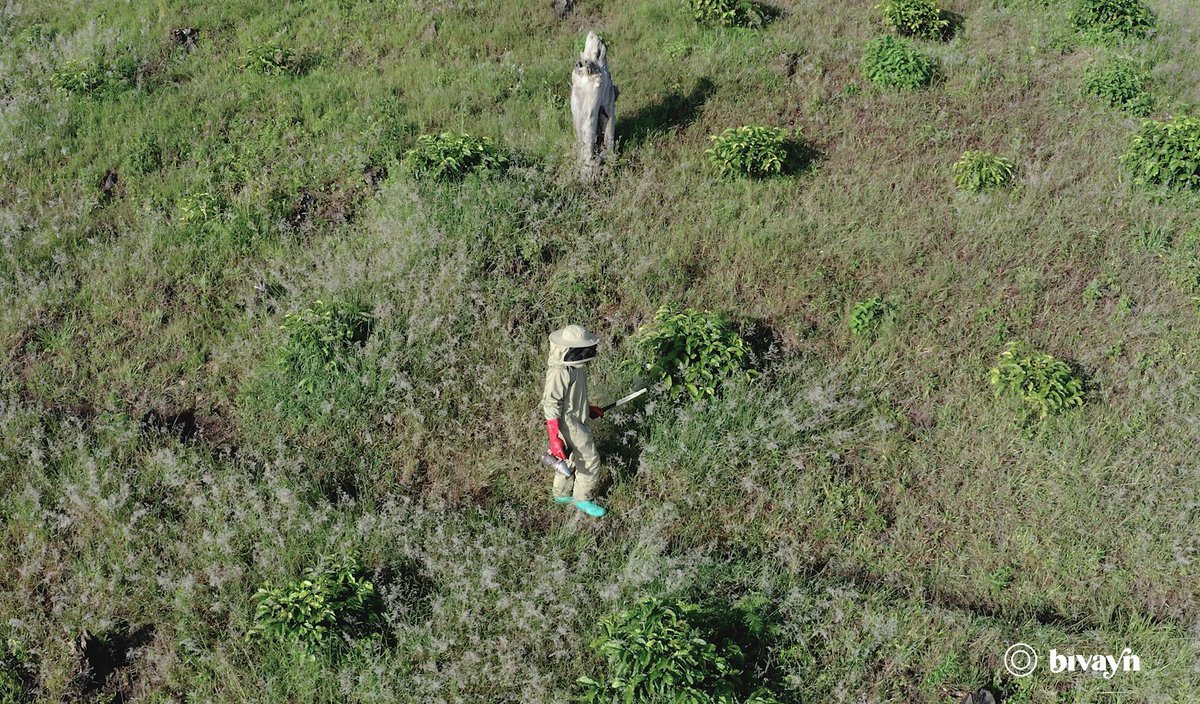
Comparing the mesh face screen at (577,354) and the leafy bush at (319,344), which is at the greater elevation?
the mesh face screen at (577,354)

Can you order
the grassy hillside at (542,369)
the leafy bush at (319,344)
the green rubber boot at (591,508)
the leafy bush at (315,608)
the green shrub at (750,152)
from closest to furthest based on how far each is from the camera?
the leafy bush at (315,608)
the grassy hillside at (542,369)
the green rubber boot at (591,508)
the leafy bush at (319,344)
the green shrub at (750,152)

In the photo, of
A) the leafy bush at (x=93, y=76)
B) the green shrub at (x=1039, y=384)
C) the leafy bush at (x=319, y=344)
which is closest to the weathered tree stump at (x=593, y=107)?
the leafy bush at (x=319, y=344)

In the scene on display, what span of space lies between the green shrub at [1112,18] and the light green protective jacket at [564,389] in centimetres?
1115

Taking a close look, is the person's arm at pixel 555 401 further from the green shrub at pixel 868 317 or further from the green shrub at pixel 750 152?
the green shrub at pixel 750 152

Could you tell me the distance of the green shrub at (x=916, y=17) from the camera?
12.9 m

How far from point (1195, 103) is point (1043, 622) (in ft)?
29.1

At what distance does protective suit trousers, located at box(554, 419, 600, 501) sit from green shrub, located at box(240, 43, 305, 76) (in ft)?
28.2

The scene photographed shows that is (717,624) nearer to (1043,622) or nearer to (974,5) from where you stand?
(1043,622)

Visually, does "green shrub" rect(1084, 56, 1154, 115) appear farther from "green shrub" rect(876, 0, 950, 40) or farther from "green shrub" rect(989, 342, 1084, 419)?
"green shrub" rect(989, 342, 1084, 419)

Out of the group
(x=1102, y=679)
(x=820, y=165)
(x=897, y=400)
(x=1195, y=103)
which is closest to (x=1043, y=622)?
(x=1102, y=679)

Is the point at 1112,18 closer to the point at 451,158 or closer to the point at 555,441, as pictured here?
the point at 451,158

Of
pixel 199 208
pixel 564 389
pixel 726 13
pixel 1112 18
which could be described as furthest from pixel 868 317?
pixel 1112 18

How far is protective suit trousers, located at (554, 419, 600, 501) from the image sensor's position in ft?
22.6

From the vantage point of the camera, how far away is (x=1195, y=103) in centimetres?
1135
